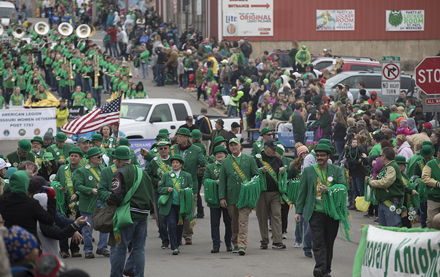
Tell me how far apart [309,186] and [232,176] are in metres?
2.41

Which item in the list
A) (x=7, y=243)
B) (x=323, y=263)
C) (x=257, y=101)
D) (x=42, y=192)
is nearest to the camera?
(x=7, y=243)

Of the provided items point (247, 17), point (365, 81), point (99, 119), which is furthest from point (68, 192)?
point (247, 17)

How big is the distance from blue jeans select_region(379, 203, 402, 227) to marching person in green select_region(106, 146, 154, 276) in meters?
3.84

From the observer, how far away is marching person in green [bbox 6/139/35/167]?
17453 mm

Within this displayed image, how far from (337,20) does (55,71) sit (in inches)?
611

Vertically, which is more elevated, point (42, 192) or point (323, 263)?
point (42, 192)

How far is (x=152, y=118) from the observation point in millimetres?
28844

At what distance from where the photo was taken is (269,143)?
17.4m

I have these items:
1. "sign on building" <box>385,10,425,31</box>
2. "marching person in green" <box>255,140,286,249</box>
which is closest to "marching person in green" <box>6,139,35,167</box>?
"marching person in green" <box>255,140,286,249</box>

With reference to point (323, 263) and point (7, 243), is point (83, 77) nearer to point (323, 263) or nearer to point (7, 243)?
point (323, 263)

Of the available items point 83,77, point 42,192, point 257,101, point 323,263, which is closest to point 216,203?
point 323,263

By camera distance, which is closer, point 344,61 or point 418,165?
point 418,165

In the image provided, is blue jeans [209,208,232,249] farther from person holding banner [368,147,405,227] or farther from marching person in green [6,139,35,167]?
marching person in green [6,139,35,167]

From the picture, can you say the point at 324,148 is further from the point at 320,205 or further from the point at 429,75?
the point at 429,75
